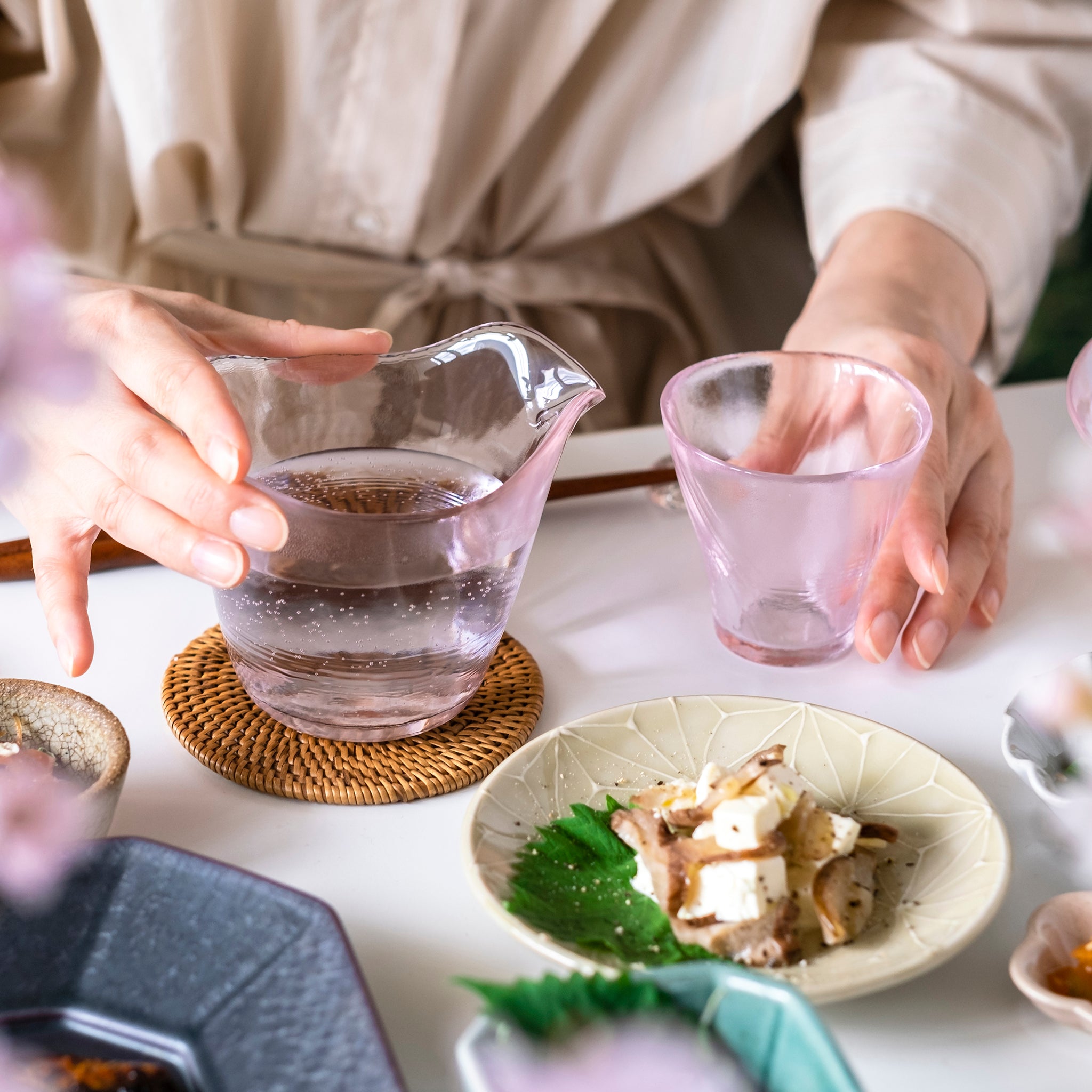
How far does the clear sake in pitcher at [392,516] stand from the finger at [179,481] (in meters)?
0.02

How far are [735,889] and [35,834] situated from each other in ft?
0.63

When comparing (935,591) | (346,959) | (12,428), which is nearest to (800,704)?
(935,591)

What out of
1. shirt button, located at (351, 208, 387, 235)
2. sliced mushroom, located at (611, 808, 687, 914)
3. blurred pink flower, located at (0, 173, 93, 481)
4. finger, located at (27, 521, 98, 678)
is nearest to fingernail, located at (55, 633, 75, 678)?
finger, located at (27, 521, 98, 678)

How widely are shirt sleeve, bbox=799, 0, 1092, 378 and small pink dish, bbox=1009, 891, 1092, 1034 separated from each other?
561 mm

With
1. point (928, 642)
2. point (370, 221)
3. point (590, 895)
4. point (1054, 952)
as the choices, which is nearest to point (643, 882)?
point (590, 895)

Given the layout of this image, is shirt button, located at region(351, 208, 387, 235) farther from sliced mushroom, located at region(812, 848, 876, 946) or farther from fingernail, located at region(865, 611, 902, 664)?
sliced mushroom, located at region(812, 848, 876, 946)

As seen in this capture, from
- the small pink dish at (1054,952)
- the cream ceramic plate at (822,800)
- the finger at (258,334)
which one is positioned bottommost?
the cream ceramic plate at (822,800)

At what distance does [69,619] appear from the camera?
1.50ft

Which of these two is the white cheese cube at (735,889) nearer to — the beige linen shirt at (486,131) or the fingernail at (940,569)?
the fingernail at (940,569)

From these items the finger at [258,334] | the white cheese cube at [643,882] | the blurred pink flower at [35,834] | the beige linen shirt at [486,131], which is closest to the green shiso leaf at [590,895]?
the white cheese cube at [643,882]

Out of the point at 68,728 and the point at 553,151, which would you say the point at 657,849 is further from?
the point at 553,151

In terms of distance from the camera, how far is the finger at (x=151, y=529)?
405 millimetres

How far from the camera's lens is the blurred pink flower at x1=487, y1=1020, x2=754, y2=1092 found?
0.23m

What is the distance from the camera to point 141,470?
1.42 ft
